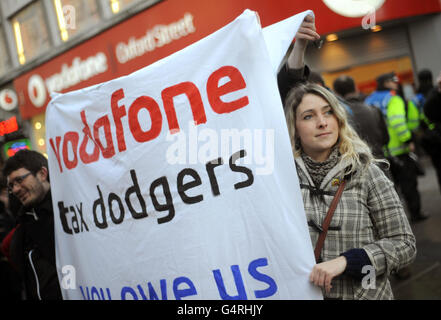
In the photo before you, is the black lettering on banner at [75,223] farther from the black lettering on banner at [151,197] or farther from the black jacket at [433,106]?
the black jacket at [433,106]

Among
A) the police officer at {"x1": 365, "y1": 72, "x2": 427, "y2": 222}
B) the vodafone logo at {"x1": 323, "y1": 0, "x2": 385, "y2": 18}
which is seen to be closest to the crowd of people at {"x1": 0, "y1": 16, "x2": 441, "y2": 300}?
the vodafone logo at {"x1": 323, "y1": 0, "x2": 385, "y2": 18}

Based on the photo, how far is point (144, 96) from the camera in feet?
7.35

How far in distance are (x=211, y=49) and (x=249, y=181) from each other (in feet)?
1.96

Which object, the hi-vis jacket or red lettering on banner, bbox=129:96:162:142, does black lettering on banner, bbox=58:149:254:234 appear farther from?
the hi-vis jacket

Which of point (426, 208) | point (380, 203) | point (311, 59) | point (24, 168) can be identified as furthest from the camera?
point (311, 59)

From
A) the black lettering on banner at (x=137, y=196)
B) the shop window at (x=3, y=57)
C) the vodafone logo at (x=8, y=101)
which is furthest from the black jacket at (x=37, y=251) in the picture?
the shop window at (x=3, y=57)

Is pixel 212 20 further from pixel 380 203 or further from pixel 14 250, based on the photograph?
pixel 380 203

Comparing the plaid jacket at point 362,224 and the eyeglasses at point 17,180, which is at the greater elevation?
the eyeglasses at point 17,180

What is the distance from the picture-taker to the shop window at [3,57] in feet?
42.4

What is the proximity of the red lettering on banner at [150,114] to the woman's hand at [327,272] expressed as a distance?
2.23 ft

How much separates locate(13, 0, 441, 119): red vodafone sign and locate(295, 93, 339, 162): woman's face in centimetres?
447

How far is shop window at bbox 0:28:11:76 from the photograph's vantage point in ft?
42.4

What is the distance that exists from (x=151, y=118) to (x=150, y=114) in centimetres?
2

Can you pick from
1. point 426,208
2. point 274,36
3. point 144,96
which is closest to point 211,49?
point 274,36
